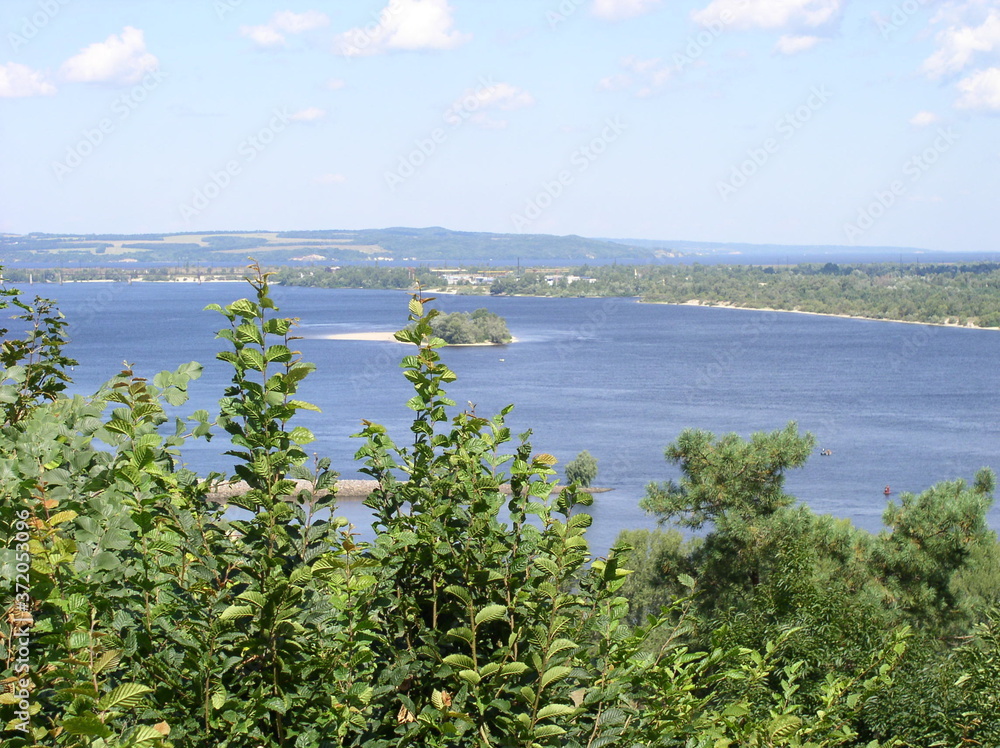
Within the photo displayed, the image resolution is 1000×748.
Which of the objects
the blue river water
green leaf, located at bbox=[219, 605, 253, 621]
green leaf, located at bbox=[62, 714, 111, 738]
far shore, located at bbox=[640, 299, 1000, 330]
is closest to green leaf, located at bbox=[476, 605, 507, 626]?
green leaf, located at bbox=[219, 605, 253, 621]

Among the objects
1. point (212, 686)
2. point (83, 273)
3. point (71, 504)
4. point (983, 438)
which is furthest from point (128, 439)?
point (83, 273)

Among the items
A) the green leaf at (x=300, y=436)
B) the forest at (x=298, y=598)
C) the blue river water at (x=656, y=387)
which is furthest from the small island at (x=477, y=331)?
the green leaf at (x=300, y=436)

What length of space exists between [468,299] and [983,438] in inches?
4206

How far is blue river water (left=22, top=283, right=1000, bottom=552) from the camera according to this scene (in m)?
40.0

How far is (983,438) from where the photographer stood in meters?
48.1

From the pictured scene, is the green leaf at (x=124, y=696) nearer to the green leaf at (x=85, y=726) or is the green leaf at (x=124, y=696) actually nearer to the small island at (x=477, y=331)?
the green leaf at (x=85, y=726)

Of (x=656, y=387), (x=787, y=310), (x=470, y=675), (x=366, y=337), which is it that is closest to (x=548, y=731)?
(x=470, y=675)

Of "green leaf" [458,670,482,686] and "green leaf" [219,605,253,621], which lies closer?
"green leaf" [219,605,253,621]

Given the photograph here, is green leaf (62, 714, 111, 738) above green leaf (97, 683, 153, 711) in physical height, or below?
above

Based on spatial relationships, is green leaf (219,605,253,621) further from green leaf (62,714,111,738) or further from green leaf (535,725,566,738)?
green leaf (535,725,566,738)

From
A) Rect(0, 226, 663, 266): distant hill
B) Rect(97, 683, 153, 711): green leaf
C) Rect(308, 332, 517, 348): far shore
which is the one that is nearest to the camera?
Rect(97, 683, 153, 711): green leaf

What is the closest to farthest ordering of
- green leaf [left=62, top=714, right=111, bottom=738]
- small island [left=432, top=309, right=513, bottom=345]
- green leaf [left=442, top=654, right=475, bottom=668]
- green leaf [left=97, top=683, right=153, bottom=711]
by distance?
green leaf [left=62, top=714, right=111, bottom=738] → green leaf [left=97, top=683, right=153, bottom=711] → green leaf [left=442, top=654, right=475, bottom=668] → small island [left=432, top=309, right=513, bottom=345]

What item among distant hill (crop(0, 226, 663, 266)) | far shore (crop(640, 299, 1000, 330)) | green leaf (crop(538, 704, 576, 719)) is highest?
distant hill (crop(0, 226, 663, 266))

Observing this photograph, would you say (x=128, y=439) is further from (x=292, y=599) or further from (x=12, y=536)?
(x=292, y=599)
